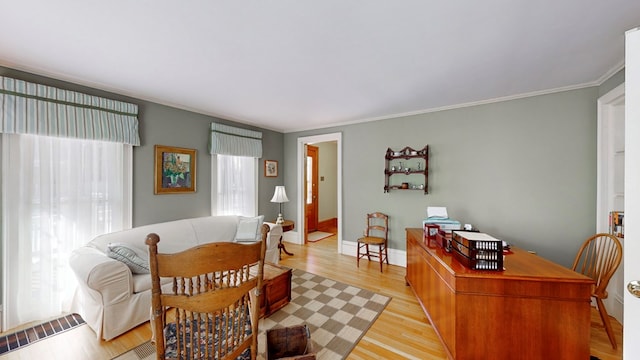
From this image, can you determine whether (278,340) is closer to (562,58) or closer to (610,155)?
(562,58)

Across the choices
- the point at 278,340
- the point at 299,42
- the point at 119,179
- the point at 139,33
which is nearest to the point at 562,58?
the point at 299,42

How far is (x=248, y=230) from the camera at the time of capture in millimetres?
3535

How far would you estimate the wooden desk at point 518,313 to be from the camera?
143 centimetres

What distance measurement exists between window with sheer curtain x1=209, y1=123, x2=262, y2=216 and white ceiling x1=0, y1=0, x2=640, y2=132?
96 centimetres

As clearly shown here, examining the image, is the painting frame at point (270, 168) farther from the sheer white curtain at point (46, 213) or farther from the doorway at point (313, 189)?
the sheer white curtain at point (46, 213)

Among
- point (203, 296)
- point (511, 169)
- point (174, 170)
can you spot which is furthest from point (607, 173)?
point (174, 170)

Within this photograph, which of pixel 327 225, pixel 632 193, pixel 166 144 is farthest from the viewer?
pixel 327 225

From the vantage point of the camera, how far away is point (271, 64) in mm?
2111

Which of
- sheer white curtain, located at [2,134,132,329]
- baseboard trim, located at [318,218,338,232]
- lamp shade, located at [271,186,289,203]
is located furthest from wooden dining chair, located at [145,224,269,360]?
baseboard trim, located at [318,218,338,232]

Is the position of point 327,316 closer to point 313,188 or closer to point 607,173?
point 607,173

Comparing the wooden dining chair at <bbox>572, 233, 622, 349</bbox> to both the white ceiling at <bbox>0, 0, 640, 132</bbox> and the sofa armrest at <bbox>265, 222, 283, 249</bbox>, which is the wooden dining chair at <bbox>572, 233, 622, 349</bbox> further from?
the sofa armrest at <bbox>265, 222, 283, 249</bbox>

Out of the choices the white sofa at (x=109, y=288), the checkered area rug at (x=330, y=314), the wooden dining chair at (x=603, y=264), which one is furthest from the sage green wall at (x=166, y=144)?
the wooden dining chair at (x=603, y=264)

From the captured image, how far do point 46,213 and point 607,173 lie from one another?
5.65 metres

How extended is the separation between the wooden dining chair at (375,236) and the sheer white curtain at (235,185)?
2.15m
